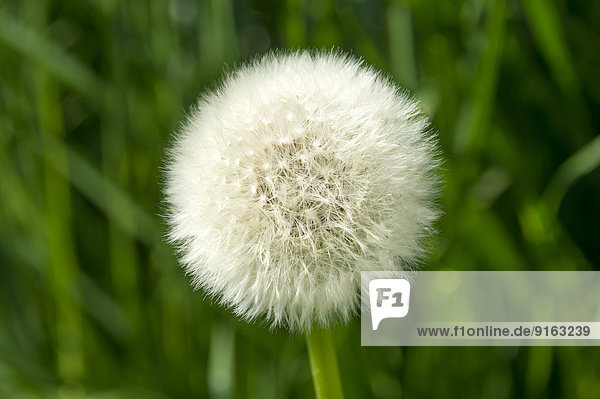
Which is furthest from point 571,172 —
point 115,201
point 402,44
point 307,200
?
point 115,201

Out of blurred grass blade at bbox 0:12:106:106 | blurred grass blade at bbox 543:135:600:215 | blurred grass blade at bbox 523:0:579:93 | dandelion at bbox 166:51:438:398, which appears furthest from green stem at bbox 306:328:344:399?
blurred grass blade at bbox 0:12:106:106

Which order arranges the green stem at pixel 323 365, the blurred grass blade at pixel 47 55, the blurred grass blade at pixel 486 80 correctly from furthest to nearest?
the blurred grass blade at pixel 47 55
the blurred grass blade at pixel 486 80
the green stem at pixel 323 365

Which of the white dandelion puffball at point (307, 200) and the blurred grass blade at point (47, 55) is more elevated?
the blurred grass blade at point (47, 55)

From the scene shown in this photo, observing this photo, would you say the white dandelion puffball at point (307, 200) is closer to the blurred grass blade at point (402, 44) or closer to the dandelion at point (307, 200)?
the dandelion at point (307, 200)

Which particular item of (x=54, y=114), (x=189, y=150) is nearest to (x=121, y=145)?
(x=54, y=114)

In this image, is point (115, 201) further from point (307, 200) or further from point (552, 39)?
point (552, 39)

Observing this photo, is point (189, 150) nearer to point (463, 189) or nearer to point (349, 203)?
point (349, 203)

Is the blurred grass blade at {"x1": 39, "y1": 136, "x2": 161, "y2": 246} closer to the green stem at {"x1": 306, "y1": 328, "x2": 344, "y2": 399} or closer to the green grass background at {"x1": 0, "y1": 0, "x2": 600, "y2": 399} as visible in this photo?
the green grass background at {"x1": 0, "y1": 0, "x2": 600, "y2": 399}

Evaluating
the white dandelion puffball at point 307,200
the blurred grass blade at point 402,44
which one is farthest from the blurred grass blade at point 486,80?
the white dandelion puffball at point 307,200
